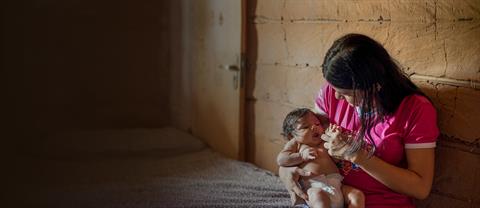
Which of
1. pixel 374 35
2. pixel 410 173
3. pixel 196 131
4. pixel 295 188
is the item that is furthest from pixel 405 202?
pixel 196 131

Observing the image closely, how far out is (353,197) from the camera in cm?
120

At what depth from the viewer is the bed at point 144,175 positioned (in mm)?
1535

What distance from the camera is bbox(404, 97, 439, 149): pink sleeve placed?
3.76 ft

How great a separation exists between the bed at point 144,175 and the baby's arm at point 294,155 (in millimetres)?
318

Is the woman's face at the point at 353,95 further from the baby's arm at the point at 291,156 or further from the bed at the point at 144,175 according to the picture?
the bed at the point at 144,175

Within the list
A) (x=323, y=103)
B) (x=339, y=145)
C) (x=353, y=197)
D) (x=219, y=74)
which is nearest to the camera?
(x=339, y=145)

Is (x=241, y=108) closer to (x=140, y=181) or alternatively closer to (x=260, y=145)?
(x=260, y=145)

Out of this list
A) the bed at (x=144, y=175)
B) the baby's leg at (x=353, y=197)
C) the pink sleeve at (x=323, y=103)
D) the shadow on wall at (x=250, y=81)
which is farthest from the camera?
the shadow on wall at (x=250, y=81)

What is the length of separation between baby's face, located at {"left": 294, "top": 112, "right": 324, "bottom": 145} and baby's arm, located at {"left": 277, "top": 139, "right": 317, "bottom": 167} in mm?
24

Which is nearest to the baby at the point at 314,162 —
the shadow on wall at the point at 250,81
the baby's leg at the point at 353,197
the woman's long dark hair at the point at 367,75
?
the baby's leg at the point at 353,197

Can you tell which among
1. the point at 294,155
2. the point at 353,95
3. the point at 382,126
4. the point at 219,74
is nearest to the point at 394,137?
the point at 382,126

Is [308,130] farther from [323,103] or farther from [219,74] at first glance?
[219,74]

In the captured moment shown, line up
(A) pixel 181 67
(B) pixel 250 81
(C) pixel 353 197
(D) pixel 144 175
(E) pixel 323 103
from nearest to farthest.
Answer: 1. (C) pixel 353 197
2. (E) pixel 323 103
3. (D) pixel 144 175
4. (B) pixel 250 81
5. (A) pixel 181 67

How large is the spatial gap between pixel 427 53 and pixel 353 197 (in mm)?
411
